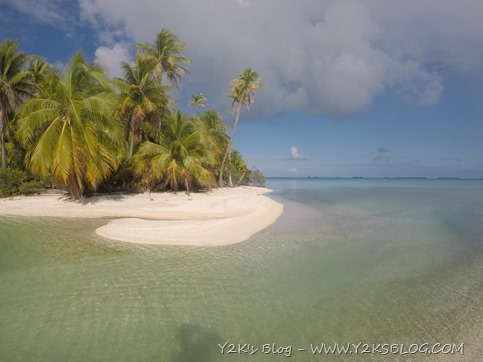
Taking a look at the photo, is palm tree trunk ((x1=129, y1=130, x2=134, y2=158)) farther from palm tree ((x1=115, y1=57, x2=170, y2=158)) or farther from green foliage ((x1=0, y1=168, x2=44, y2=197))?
green foliage ((x1=0, y1=168, x2=44, y2=197))

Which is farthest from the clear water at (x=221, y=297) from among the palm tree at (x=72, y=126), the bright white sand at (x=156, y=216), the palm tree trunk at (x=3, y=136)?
the palm tree trunk at (x=3, y=136)

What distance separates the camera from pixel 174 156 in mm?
23188

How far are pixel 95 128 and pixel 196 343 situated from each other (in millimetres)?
16268

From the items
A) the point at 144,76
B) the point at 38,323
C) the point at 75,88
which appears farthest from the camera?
the point at 144,76

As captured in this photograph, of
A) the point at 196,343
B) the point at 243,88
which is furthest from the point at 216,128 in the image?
the point at 196,343

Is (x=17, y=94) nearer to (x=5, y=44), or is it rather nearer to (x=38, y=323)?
(x=5, y=44)

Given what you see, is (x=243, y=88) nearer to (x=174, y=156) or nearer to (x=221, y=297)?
(x=174, y=156)

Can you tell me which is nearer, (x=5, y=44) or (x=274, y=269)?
(x=274, y=269)

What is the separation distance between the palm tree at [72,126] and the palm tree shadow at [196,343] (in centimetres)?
1419

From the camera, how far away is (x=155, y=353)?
165 inches

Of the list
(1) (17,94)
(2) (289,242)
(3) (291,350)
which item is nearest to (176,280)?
(3) (291,350)

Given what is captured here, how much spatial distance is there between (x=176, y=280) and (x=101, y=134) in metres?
14.7

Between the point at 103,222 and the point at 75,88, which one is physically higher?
the point at 75,88

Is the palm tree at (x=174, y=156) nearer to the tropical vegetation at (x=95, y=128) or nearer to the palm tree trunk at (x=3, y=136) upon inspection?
the tropical vegetation at (x=95, y=128)
